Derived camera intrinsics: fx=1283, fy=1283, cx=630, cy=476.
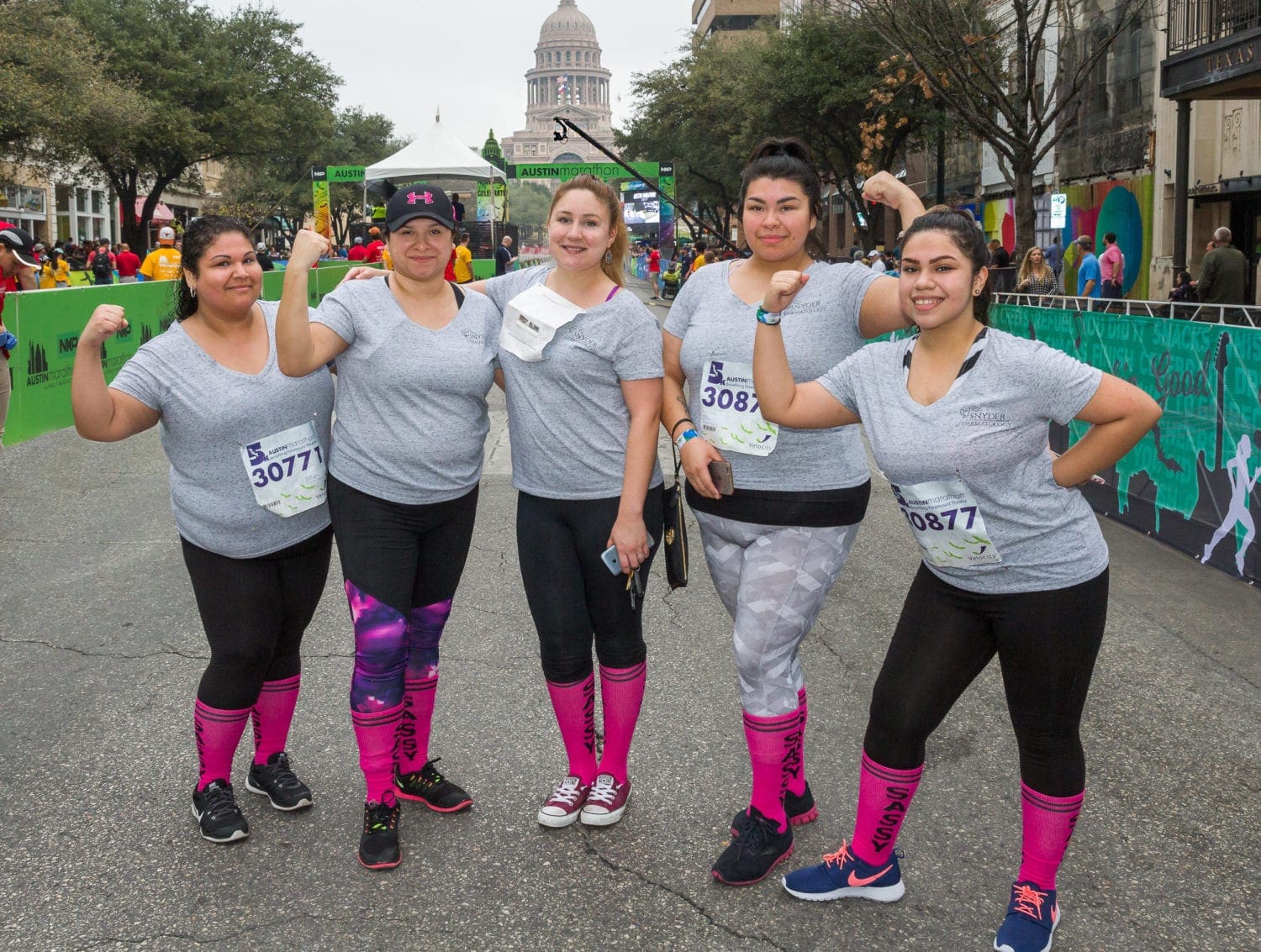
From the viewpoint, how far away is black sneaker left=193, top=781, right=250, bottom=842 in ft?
11.9

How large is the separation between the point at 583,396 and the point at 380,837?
4.37 feet

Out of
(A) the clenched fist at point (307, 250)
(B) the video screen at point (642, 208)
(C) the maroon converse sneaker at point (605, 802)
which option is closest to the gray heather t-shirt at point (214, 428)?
(A) the clenched fist at point (307, 250)

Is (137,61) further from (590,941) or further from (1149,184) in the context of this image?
(590,941)

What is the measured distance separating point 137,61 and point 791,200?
4326cm

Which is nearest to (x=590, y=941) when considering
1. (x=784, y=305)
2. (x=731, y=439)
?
(x=731, y=439)

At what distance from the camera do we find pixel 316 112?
151 ft

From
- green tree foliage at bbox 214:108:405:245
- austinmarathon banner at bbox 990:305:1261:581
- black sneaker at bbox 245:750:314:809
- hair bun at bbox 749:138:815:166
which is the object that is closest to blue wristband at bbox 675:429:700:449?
hair bun at bbox 749:138:815:166

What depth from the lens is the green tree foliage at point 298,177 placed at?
64375 millimetres

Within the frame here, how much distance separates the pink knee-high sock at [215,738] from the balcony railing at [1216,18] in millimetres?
15880

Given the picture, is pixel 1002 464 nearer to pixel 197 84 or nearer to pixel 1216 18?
pixel 1216 18

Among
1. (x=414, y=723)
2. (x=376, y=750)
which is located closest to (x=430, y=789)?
(x=414, y=723)

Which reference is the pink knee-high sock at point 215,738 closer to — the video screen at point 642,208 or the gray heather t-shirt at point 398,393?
the gray heather t-shirt at point 398,393

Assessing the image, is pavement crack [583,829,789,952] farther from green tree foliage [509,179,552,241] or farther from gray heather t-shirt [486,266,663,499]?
green tree foliage [509,179,552,241]

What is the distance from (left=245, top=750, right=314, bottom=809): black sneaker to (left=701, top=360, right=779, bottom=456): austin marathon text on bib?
5.41ft
